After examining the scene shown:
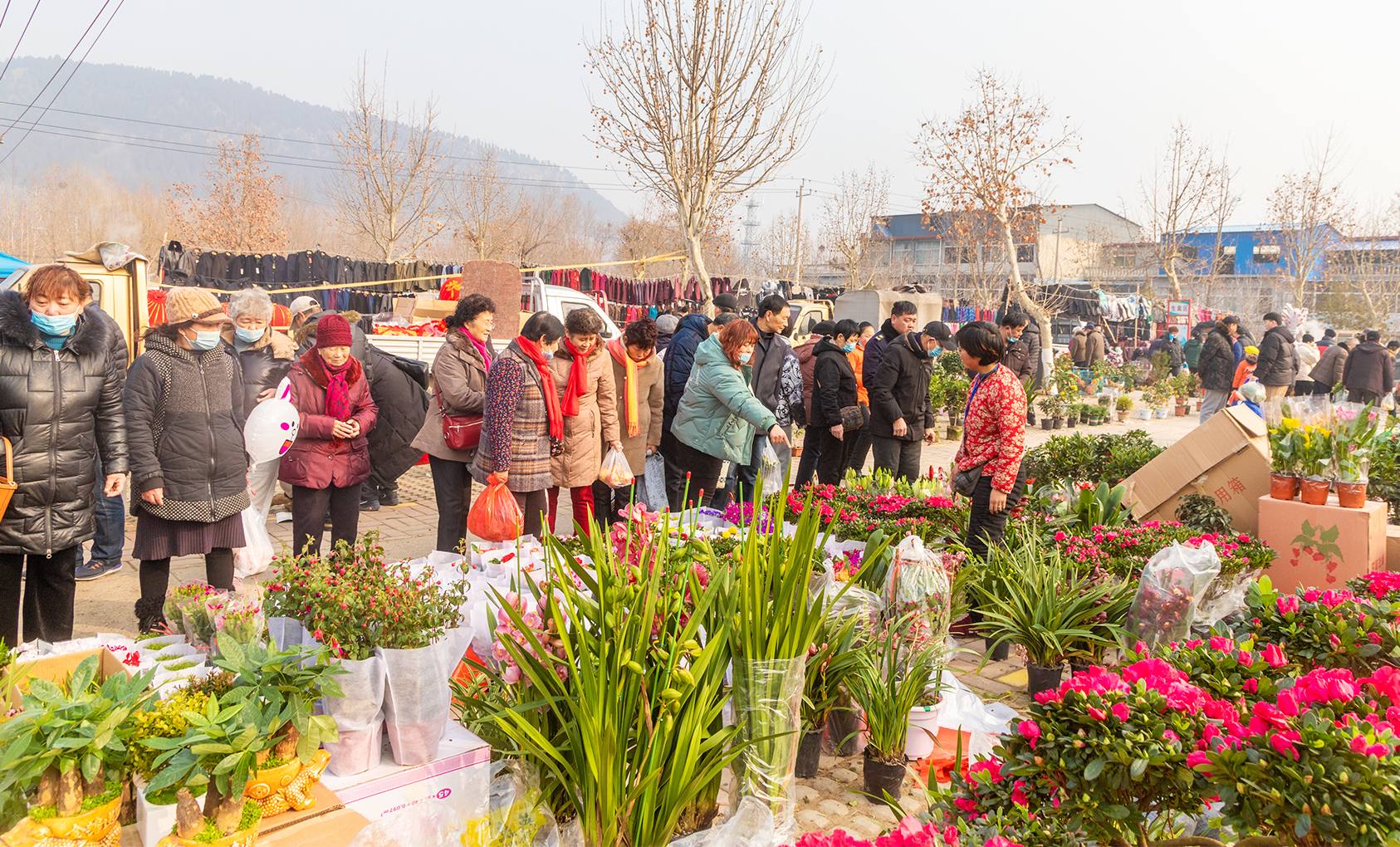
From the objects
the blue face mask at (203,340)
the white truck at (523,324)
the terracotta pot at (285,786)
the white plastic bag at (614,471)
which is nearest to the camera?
the terracotta pot at (285,786)

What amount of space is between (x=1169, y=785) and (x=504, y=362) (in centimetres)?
376

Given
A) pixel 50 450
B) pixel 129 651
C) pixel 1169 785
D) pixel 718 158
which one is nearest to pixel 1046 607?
pixel 1169 785

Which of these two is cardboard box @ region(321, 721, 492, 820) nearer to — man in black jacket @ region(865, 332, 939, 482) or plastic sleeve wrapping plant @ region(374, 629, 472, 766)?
plastic sleeve wrapping plant @ region(374, 629, 472, 766)

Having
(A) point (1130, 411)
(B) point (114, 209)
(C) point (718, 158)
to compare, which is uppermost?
(B) point (114, 209)

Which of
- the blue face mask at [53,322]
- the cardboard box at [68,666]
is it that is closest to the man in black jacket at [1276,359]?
the blue face mask at [53,322]

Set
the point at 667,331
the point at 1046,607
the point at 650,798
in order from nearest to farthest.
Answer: the point at 650,798 → the point at 1046,607 → the point at 667,331

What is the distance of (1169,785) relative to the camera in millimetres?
1886

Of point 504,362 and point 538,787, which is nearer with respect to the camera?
point 538,787

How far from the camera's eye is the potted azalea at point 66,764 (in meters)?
1.85

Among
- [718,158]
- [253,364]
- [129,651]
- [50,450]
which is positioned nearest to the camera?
[129,651]

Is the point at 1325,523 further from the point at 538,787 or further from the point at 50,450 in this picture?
the point at 50,450

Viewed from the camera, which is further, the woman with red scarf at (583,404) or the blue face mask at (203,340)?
the woman with red scarf at (583,404)

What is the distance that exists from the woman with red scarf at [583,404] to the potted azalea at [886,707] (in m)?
2.30

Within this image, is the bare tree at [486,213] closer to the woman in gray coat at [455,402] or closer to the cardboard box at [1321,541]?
the woman in gray coat at [455,402]
